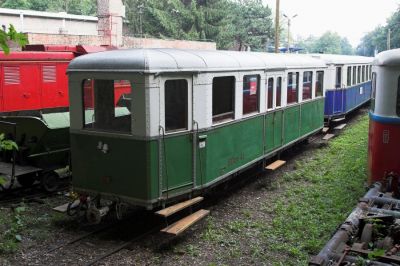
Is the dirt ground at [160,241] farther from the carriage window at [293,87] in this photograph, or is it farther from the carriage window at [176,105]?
the carriage window at [293,87]

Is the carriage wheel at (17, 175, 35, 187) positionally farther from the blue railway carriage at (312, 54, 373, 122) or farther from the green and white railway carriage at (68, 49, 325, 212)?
the blue railway carriage at (312, 54, 373, 122)

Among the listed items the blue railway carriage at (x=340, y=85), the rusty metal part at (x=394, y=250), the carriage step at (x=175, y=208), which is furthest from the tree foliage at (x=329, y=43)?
the rusty metal part at (x=394, y=250)

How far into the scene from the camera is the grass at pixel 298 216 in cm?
670

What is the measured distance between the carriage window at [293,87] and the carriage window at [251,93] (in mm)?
2087

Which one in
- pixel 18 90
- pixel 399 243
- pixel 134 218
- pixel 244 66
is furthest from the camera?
pixel 18 90

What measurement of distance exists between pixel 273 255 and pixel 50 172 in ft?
16.6

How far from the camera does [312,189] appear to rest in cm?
969

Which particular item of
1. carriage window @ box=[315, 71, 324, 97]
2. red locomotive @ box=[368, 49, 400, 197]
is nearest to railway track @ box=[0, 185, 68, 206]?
red locomotive @ box=[368, 49, 400, 197]

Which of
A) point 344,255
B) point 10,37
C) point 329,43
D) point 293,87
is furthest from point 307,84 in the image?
point 329,43

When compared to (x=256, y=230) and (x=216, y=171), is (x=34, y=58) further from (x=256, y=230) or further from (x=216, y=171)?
(x=256, y=230)

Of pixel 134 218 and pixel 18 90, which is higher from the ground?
pixel 18 90

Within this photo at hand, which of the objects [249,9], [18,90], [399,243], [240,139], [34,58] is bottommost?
[399,243]

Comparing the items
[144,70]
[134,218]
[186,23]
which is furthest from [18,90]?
[186,23]

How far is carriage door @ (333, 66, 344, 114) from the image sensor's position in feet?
56.7
